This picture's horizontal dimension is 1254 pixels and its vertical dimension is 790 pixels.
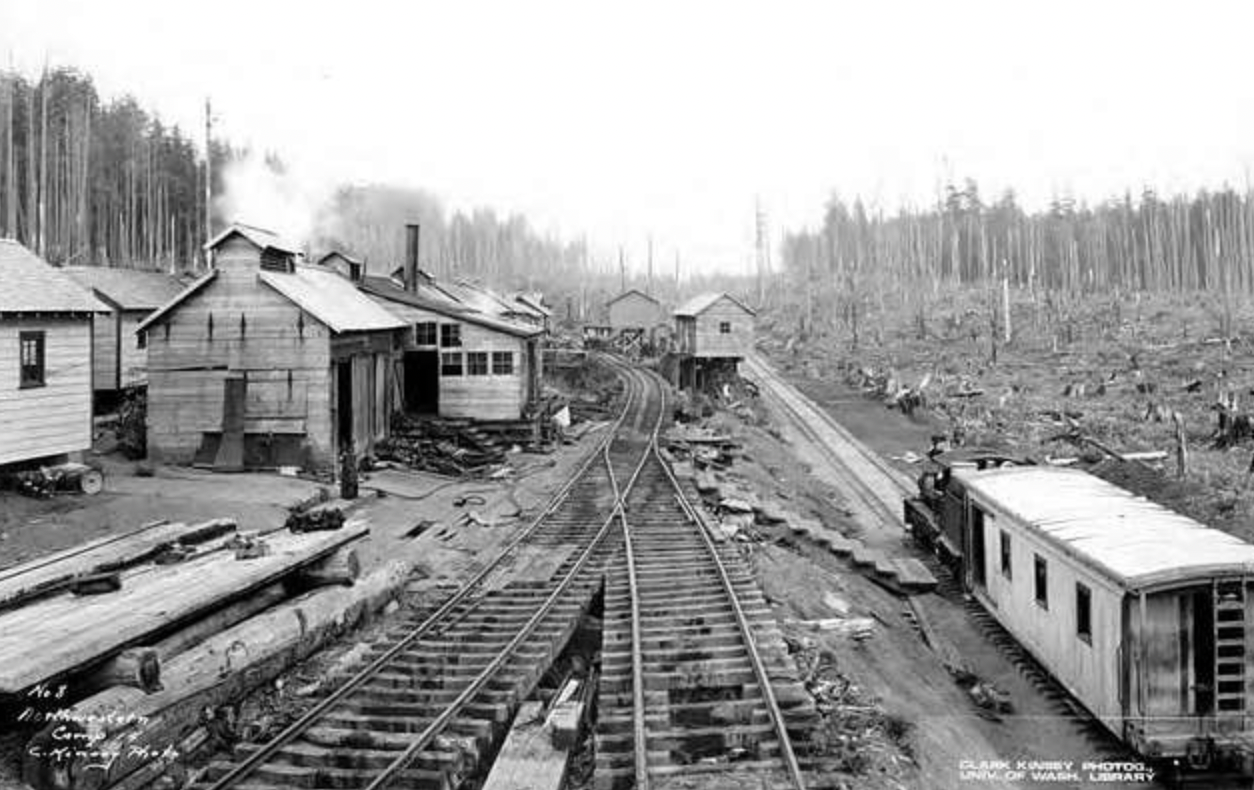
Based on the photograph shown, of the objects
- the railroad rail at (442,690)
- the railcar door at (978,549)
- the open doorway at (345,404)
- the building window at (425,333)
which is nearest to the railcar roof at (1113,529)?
the railcar door at (978,549)

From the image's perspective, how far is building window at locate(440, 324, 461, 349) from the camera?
34.5 meters

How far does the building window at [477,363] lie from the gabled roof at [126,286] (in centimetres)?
1191

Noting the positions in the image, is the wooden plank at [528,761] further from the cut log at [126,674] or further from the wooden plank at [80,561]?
the wooden plank at [80,561]

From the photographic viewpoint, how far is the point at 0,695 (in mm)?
9133

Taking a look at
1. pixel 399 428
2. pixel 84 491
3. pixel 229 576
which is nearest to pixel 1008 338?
pixel 399 428

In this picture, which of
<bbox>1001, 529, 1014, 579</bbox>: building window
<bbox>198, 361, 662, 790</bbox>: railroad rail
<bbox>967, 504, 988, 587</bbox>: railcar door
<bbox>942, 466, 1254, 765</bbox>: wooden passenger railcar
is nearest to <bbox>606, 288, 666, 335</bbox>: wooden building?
<bbox>967, 504, 988, 587</bbox>: railcar door

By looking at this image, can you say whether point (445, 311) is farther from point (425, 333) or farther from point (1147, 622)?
point (1147, 622)

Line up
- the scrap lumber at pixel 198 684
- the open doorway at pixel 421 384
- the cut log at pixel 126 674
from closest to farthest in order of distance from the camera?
the scrap lumber at pixel 198 684 → the cut log at pixel 126 674 → the open doorway at pixel 421 384

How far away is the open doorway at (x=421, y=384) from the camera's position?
35312 mm

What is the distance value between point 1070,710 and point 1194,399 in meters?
34.4

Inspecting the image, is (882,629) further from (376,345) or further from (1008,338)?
(1008,338)

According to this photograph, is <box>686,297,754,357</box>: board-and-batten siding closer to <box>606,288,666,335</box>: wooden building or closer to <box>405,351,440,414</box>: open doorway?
<box>405,351,440,414</box>: open doorway

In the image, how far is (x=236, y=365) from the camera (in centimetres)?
2755

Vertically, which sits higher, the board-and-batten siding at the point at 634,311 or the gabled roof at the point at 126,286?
the board-and-batten siding at the point at 634,311
